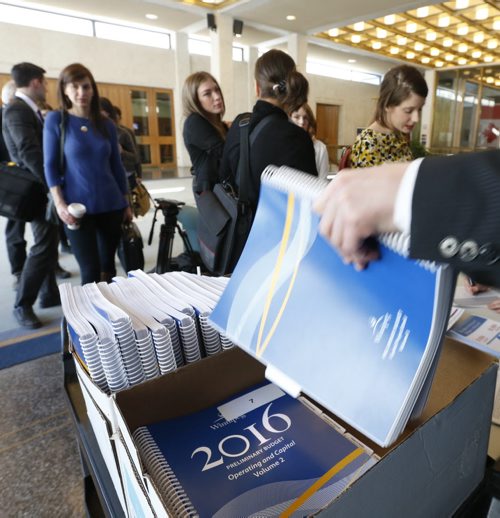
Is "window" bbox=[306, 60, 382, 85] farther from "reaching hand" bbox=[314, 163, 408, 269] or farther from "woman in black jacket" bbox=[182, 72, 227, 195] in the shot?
"reaching hand" bbox=[314, 163, 408, 269]

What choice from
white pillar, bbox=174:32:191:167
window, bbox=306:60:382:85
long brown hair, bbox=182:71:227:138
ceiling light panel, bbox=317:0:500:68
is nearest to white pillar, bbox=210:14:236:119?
white pillar, bbox=174:32:191:167

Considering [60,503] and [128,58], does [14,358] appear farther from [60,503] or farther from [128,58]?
[128,58]

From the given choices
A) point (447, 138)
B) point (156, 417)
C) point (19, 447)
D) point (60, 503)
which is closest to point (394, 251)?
point (156, 417)

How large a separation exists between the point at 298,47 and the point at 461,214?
37.5ft

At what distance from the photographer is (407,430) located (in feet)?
1.74

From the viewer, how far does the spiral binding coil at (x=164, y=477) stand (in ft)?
1.62

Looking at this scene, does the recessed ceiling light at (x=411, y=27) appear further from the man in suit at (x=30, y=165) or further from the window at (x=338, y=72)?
the man in suit at (x=30, y=165)

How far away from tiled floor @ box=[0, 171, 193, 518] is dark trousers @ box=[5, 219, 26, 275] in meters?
1.41

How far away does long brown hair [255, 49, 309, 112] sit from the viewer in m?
1.59

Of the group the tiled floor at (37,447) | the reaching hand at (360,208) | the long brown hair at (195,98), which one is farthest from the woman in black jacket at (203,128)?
the reaching hand at (360,208)

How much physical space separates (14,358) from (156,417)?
1700mm

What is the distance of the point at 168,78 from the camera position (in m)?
11.5

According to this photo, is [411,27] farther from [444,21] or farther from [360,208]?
[360,208]

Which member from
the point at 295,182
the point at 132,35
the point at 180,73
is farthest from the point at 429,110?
the point at 295,182
